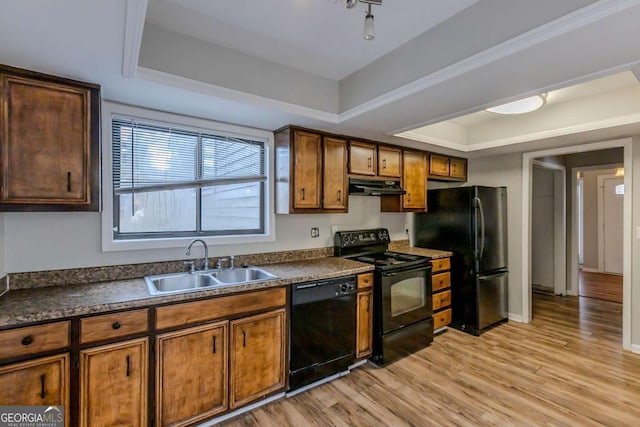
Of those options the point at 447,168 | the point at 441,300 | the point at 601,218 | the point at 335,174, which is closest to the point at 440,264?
the point at 441,300

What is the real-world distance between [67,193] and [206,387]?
4.91ft

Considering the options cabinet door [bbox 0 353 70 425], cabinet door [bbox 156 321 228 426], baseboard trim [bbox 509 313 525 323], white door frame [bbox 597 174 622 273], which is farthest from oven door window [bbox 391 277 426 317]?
white door frame [bbox 597 174 622 273]

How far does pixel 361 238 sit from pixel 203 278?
5.91ft

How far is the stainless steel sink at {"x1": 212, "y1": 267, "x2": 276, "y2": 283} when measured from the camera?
259cm

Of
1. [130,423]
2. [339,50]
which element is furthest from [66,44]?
[130,423]

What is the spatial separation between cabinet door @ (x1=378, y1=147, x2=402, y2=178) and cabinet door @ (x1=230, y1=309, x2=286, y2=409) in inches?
77.5

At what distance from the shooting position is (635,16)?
127 cm

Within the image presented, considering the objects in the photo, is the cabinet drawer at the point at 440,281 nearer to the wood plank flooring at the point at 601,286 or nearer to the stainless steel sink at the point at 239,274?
the stainless steel sink at the point at 239,274

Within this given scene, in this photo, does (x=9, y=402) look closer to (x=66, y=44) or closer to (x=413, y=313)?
(x=66, y=44)

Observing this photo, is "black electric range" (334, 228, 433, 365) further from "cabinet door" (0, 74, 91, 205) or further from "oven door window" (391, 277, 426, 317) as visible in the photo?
"cabinet door" (0, 74, 91, 205)

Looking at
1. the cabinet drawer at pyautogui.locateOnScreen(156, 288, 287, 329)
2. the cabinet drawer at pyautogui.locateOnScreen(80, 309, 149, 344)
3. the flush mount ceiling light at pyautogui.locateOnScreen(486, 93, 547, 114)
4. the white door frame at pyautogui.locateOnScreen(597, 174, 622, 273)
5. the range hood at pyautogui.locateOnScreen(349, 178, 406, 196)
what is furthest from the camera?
the white door frame at pyautogui.locateOnScreen(597, 174, 622, 273)

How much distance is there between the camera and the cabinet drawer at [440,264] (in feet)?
11.7

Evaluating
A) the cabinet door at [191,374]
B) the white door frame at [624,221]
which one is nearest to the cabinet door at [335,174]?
the cabinet door at [191,374]

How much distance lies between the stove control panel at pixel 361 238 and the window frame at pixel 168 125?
0.79 m
